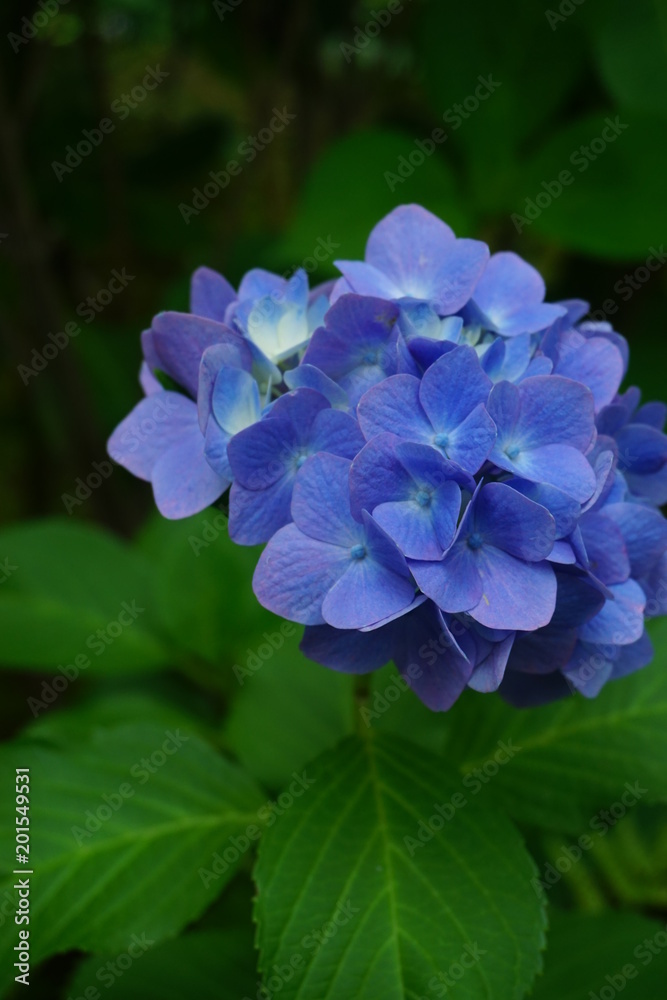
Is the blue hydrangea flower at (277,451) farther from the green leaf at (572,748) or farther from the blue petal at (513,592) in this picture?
the green leaf at (572,748)

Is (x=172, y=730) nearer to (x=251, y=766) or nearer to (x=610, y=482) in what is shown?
(x=251, y=766)

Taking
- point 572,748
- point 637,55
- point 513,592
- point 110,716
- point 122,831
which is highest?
point 637,55

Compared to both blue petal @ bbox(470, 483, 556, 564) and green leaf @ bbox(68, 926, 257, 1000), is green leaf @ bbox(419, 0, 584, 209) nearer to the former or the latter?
blue petal @ bbox(470, 483, 556, 564)

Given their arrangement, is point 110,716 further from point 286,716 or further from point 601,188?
point 601,188

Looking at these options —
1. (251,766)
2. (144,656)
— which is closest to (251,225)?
(144,656)

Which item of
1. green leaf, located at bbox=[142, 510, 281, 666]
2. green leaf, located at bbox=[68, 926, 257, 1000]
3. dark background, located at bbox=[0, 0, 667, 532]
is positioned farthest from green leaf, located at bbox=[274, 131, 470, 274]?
green leaf, located at bbox=[68, 926, 257, 1000]

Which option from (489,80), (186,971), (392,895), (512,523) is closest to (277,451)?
(512,523)

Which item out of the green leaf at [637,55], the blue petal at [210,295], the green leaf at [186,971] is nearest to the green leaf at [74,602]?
the green leaf at [186,971]
